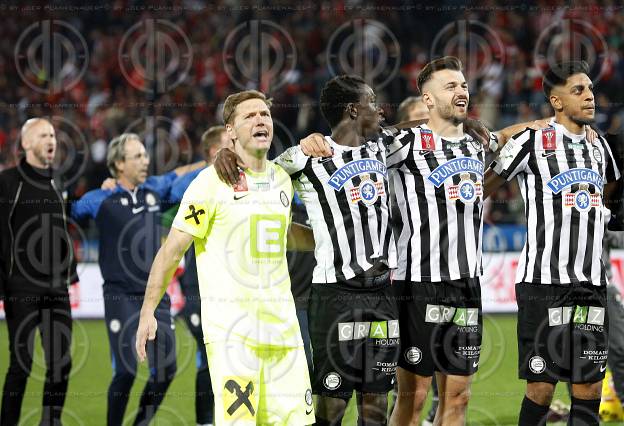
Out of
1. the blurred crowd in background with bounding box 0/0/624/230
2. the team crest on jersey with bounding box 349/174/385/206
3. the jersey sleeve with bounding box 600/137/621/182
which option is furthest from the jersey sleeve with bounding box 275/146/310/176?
the blurred crowd in background with bounding box 0/0/624/230

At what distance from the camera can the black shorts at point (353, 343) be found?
4.77 m

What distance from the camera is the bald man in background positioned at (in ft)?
19.4

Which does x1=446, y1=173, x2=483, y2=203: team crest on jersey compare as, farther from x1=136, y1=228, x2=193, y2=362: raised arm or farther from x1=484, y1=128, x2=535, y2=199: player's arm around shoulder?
x1=136, y1=228, x2=193, y2=362: raised arm

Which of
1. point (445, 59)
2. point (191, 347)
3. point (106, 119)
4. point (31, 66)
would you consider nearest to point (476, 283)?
point (445, 59)

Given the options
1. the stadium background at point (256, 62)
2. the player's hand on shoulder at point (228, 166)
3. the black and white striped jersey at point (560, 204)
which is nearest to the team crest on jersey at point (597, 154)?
the black and white striped jersey at point (560, 204)

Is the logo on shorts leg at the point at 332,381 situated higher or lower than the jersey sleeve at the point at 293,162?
lower

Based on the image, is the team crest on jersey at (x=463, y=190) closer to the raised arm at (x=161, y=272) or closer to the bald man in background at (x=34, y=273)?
the raised arm at (x=161, y=272)

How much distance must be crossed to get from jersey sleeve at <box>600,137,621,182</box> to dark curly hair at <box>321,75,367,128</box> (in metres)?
1.36

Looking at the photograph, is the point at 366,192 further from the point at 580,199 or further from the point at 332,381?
the point at 580,199

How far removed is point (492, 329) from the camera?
11.0 metres

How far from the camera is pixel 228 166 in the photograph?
445 cm

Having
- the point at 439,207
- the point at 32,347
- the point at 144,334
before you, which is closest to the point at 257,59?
the point at 32,347

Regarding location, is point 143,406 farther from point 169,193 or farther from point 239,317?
point 239,317

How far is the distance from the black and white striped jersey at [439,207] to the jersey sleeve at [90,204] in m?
2.25
